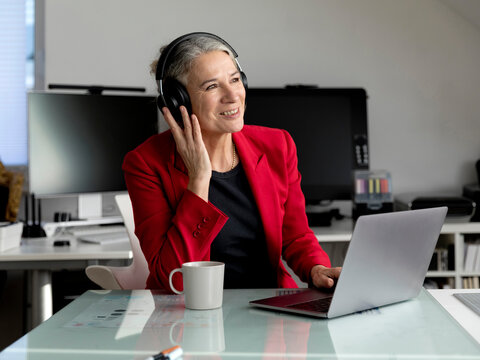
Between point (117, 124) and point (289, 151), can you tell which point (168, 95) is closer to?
point (289, 151)

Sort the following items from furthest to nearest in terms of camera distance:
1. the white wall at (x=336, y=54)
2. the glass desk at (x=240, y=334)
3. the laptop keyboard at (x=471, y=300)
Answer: the white wall at (x=336, y=54) < the laptop keyboard at (x=471, y=300) < the glass desk at (x=240, y=334)

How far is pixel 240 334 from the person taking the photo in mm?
910

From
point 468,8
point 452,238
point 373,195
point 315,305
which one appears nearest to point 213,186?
point 315,305

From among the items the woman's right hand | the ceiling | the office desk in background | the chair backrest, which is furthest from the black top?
the ceiling

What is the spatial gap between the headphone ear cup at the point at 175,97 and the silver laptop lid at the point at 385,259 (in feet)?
2.11

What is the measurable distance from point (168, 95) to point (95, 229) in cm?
126

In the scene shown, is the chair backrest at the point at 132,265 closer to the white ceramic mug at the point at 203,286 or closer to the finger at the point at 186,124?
the finger at the point at 186,124

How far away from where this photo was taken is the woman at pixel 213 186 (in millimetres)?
1306

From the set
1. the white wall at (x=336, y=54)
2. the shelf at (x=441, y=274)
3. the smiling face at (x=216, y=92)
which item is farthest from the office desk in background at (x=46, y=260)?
the shelf at (x=441, y=274)

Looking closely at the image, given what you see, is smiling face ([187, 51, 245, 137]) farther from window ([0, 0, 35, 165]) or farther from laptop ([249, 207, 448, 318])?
window ([0, 0, 35, 165])

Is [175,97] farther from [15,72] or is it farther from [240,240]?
[15,72]

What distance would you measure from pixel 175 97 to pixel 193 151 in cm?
15

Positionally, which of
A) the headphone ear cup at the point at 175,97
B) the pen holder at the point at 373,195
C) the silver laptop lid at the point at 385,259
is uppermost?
the headphone ear cup at the point at 175,97

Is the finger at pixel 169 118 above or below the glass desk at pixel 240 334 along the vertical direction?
above
